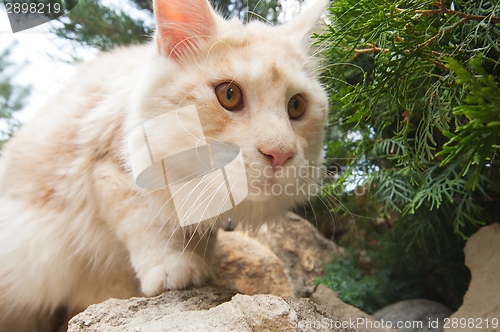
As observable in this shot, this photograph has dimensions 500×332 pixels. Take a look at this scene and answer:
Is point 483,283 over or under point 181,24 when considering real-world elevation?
under

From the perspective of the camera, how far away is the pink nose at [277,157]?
0.95 m

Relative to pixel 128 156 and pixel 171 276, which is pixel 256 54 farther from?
pixel 171 276

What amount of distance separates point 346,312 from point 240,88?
0.97 m

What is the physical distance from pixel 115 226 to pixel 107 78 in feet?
2.32

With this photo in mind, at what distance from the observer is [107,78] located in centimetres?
148

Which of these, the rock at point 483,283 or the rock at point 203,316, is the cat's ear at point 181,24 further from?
the rock at point 483,283

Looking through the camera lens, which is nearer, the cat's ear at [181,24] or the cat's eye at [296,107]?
the cat's ear at [181,24]

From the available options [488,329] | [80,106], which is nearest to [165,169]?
[80,106]

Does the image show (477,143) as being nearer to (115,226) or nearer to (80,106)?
(115,226)

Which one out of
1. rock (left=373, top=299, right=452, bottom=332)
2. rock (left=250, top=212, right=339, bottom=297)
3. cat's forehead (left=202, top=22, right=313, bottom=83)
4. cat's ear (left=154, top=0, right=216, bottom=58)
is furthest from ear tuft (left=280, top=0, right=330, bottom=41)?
rock (left=373, top=299, right=452, bottom=332)

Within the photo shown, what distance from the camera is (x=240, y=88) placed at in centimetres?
104

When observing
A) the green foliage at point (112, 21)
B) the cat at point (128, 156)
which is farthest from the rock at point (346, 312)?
the green foliage at point (112, 21)

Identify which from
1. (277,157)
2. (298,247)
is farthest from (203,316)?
(298,247)

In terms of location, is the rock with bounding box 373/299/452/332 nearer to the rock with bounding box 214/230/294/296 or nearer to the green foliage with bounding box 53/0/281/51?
the rock with bounding box 214/230/294/296
